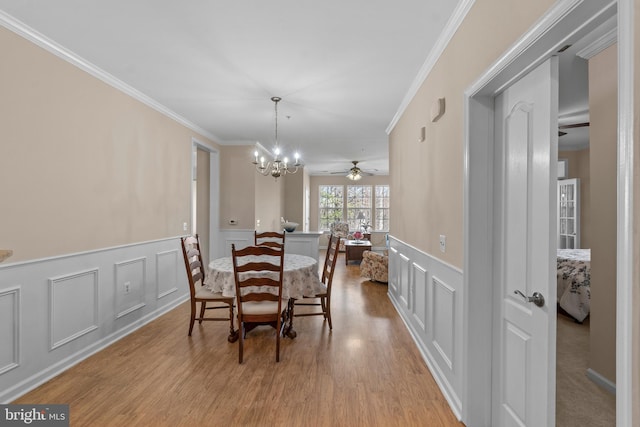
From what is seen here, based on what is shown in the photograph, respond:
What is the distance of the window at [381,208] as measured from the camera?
11.3 metres

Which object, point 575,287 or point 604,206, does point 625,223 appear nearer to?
point 604,206

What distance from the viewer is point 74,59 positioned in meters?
2.74

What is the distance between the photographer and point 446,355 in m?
2.39

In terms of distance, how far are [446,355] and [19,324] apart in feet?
10.2

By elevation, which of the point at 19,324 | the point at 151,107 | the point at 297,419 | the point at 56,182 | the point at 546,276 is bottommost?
the point at 297,419

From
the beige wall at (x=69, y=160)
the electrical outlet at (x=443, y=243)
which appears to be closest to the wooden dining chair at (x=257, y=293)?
the electrical outlet at (x=443, y=243)

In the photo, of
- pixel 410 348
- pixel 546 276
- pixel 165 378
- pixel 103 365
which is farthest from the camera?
pixel 410 348

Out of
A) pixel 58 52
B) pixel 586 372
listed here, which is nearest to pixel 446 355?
pixel 586 372

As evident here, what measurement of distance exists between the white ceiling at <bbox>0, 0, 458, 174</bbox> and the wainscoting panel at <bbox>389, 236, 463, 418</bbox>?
174 centimetres

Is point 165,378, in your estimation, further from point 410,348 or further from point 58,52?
point 58,52

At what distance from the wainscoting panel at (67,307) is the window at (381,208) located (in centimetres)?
836

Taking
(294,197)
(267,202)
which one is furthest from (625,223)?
(294,197)

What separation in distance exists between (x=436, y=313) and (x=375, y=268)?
330cm

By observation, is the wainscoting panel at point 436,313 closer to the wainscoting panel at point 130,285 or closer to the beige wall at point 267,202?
the wainscoting panel at point 130,285
